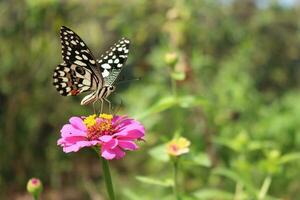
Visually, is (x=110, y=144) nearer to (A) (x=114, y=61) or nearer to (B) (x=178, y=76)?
(A) (x=114, y=61)

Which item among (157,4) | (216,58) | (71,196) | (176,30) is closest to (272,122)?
(176,30)

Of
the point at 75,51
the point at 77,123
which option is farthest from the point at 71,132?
the point at 75,51

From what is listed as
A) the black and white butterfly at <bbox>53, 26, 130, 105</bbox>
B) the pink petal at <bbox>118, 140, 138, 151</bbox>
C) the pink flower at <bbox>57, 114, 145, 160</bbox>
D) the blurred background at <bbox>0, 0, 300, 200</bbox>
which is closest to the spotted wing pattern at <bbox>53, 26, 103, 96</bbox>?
the black and white butterfly at <bbox>53, 26, 130, 105</bbox>

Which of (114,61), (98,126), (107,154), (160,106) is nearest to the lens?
(107,154)

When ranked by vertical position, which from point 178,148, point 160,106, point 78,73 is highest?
point 78,73

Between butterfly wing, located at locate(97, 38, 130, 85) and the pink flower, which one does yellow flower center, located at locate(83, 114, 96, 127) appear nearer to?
the pink flower

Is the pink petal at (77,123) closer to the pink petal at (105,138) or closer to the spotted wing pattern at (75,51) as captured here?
the pink petal at (105,138)
